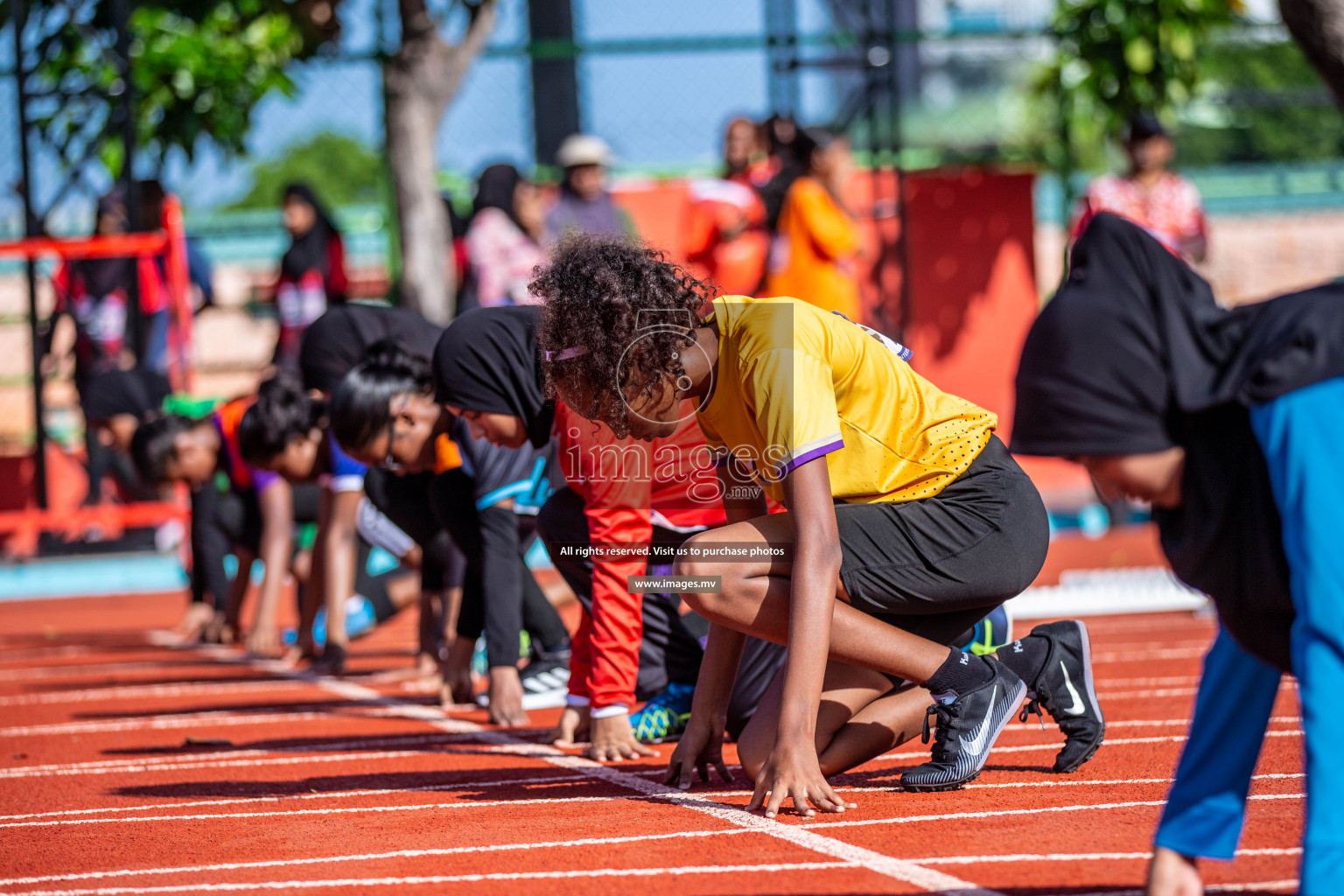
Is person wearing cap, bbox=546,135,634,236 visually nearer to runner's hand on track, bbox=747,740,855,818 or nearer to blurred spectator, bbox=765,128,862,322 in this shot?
blurred spectator, bbox=765,128,862,322

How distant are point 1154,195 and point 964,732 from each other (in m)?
6.61

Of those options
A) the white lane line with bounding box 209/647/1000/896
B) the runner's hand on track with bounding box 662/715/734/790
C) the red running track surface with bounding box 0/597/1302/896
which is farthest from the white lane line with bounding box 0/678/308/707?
the runner's hand on track with bounding box 662/715/734/790

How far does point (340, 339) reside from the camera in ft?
21.1

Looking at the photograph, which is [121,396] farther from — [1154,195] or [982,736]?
[982,736]

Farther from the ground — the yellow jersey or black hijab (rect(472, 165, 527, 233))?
black hijab (rect(472, 165, 527, 233))

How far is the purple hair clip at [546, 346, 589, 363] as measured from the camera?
130 inches

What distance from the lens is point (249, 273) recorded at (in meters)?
14.4

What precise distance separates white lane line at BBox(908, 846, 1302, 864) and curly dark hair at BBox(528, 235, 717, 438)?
1.16 meters

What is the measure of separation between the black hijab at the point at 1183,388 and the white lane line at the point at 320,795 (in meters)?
2.13

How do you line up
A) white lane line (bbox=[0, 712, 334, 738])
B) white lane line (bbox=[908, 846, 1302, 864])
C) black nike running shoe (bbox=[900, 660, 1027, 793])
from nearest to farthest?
white lane line (bbox=[908, 846, 1302, 864]) → black nike running shoe (bbox=[900, 660, 1027, 793]) → white lane line (bbox=[0, 712, 334, 738])

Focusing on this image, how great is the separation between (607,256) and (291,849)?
146cm

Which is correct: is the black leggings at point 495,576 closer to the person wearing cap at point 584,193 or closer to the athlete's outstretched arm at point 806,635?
the athlete's outstretched arm at point 806,635

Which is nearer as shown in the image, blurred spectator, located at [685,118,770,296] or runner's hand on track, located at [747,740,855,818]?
runner's hand on track, located at [747,740,855,818]

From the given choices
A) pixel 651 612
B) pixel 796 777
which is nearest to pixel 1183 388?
pixel 796 777
